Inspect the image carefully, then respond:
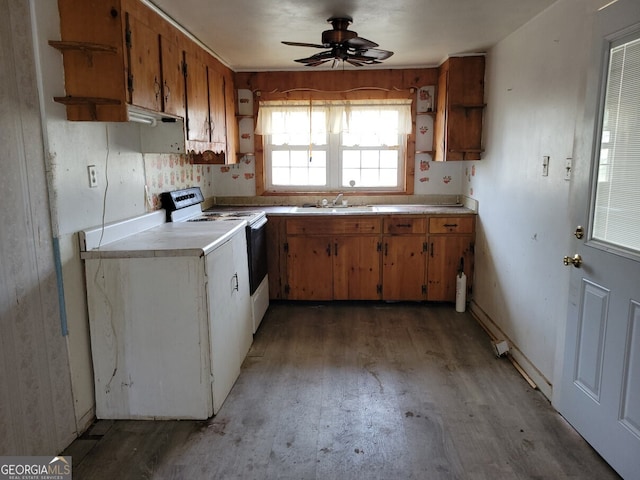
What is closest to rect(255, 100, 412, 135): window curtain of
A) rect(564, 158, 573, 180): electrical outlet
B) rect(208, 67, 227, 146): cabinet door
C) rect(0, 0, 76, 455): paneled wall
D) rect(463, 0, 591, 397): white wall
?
rect(208, 67, 227, 146): cabinet door

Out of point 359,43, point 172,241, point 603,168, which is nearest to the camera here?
point 603,168

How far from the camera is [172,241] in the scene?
2482 mm

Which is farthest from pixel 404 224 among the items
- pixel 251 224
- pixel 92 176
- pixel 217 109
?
pixel 92 176

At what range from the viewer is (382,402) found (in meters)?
2.53

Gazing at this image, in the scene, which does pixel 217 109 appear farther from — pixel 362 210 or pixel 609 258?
pixel 609 258

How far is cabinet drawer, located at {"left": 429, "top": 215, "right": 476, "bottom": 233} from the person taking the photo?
404cm

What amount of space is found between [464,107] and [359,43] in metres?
1.53

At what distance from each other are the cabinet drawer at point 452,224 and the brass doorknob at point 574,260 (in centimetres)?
183

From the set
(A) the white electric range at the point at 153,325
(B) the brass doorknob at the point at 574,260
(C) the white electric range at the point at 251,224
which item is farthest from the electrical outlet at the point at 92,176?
(B) the brass doorknob at the point at 574,260

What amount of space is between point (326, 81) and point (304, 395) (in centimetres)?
306

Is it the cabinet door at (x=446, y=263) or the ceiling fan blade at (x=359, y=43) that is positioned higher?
the ceiling fan blade at (x=359, y=43)

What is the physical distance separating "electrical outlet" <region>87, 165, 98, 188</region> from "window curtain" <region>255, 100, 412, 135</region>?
234cm

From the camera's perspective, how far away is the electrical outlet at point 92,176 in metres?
2.31

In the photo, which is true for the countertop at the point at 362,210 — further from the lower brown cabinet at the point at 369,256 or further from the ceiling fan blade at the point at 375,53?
the ceiling fan blade at the point at 375,53
